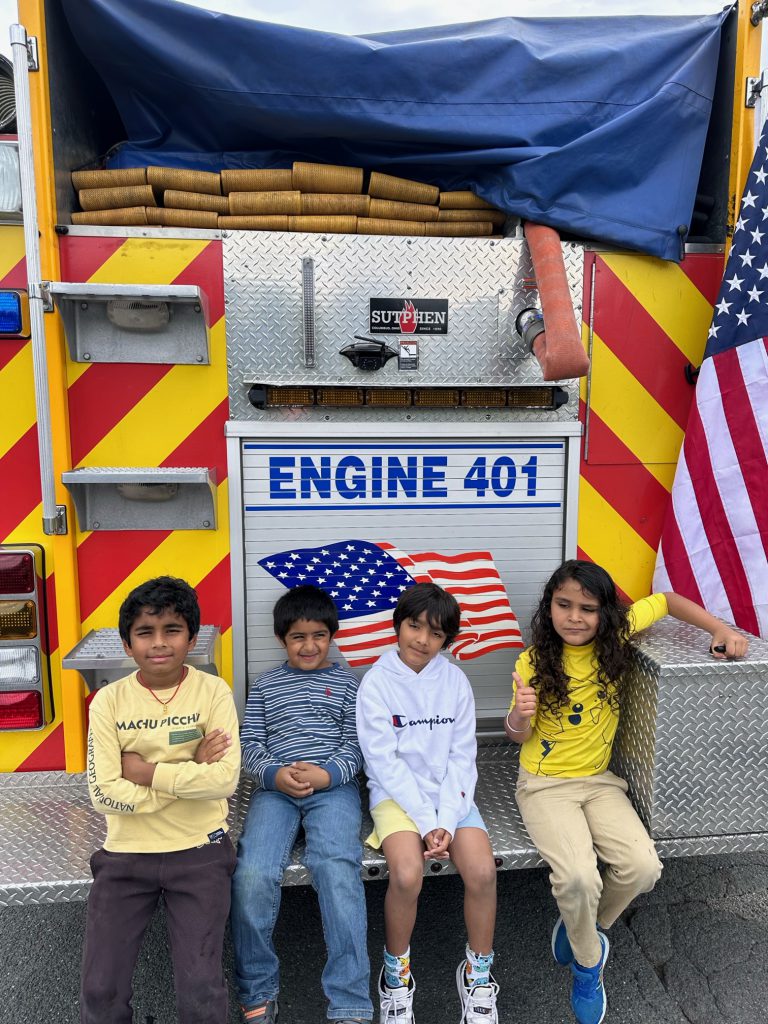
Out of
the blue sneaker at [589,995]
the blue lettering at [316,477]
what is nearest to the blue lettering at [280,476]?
the blue lettering at [316,477]

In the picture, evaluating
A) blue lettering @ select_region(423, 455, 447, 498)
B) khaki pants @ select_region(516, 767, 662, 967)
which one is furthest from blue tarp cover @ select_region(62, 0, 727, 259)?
khaki pants @ select_region(516, 767, 662, 967)

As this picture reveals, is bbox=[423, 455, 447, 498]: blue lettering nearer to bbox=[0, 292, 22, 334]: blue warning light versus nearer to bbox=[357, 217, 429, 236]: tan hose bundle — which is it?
bbox=[357, 217, 429, 236]: tan hose bundle

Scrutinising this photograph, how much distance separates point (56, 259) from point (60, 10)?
0.80 m

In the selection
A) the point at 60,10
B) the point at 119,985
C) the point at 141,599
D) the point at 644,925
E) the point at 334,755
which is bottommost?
the point at 644,925

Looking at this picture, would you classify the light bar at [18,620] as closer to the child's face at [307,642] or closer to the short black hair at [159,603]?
the short black hair at [159,603]

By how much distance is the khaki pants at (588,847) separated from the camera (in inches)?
84.8

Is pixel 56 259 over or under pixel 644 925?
over

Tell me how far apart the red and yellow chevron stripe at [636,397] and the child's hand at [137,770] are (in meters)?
1.62

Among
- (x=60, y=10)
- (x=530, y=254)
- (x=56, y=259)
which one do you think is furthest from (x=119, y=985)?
(x=60, y=10)

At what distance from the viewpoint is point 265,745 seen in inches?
97.6

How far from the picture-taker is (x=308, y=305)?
2.59 meters

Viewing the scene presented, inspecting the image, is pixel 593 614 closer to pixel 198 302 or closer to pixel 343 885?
pixel 343 885

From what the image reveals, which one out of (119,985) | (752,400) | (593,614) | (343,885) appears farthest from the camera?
(752,400)

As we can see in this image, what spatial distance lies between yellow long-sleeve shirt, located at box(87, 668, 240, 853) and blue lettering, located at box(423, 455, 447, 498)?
100 cm
